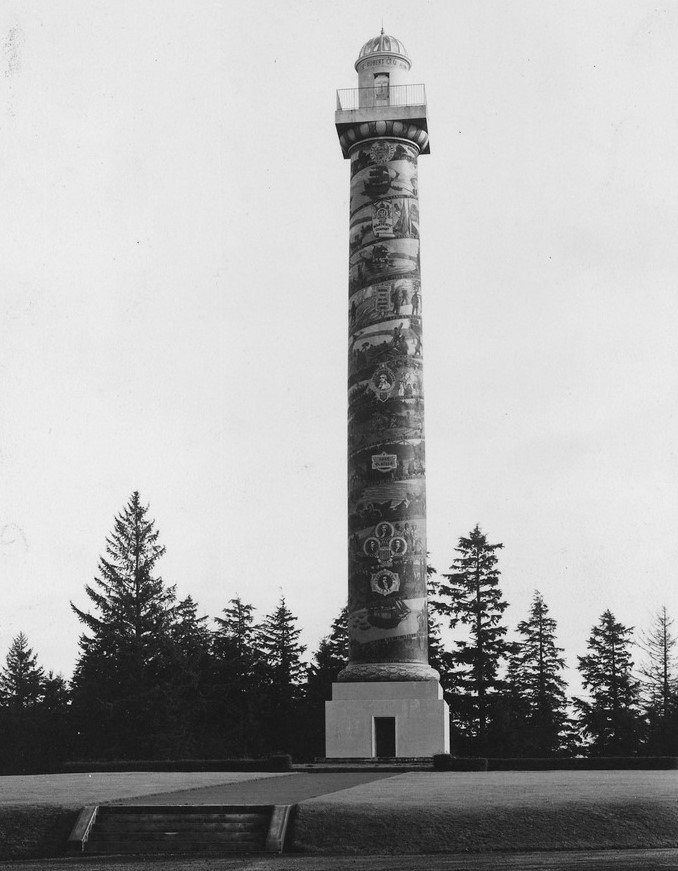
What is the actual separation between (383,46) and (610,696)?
78.8 ft

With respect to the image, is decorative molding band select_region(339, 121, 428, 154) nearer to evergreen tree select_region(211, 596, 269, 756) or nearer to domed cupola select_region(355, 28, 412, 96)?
domed cupola select_region(355, 28, 412, 96)

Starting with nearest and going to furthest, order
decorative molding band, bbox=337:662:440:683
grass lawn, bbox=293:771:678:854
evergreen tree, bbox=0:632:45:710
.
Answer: grass lawn, bbox=293:771:678:854 → decorative molding band, bbox=337:662:440:683 → evergreen tree, bbox=0:632:45:710

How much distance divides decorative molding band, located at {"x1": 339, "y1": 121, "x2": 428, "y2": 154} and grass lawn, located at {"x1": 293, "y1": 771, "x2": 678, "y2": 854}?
71.1 feet

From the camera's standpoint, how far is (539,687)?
4450cm

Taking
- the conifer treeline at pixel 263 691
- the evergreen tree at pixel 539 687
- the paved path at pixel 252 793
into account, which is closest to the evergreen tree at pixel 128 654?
the conifer treeline at pixel 263 691

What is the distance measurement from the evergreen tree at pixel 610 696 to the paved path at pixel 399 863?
3211 cm

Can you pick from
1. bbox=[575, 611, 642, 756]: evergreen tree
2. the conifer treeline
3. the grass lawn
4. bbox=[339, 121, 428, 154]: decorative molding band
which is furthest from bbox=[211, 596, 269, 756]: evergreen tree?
the grass lawn

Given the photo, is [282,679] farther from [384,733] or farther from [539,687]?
[384,733]

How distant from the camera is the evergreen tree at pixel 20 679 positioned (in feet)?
173

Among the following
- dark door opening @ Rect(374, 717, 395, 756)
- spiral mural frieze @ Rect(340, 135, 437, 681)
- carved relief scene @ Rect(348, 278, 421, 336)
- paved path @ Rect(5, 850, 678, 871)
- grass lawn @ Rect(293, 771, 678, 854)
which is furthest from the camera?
carved relief scene @ Rect(348, 278, 421, 336)

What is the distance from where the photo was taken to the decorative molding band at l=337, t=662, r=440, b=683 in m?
29.0

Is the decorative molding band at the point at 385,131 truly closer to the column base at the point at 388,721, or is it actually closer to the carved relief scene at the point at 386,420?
the carved relief scene at the point at 386,420

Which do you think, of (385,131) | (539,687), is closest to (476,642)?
(539,687)

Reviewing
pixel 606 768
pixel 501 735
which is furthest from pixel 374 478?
pixel 501 735
